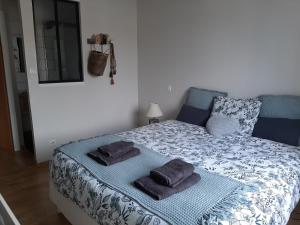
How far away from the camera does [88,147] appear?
2266 millimetres

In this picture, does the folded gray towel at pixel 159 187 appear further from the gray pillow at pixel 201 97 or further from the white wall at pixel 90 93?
the white wall at pixel 90 93

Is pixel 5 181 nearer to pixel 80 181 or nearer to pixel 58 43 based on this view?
pixel 80 181

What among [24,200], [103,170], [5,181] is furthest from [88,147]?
[5,181]

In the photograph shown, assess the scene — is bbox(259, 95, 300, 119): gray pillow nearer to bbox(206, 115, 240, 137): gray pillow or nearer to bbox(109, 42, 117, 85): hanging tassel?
bbox(206, 115, 240, 137): gray pillow

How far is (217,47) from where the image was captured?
315 centimetres

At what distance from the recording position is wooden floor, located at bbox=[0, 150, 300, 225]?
7.46 feet

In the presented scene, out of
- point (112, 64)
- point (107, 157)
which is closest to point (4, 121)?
point (112, 64)

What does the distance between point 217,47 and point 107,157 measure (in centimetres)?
209

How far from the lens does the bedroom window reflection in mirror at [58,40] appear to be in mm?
3354

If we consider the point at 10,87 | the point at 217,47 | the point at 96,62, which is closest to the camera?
the point at 217,47

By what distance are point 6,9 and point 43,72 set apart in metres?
1.21

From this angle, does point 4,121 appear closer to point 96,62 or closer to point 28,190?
point 28,190

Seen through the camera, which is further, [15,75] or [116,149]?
[15,75]

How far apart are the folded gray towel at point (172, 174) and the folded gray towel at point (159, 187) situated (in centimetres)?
2
